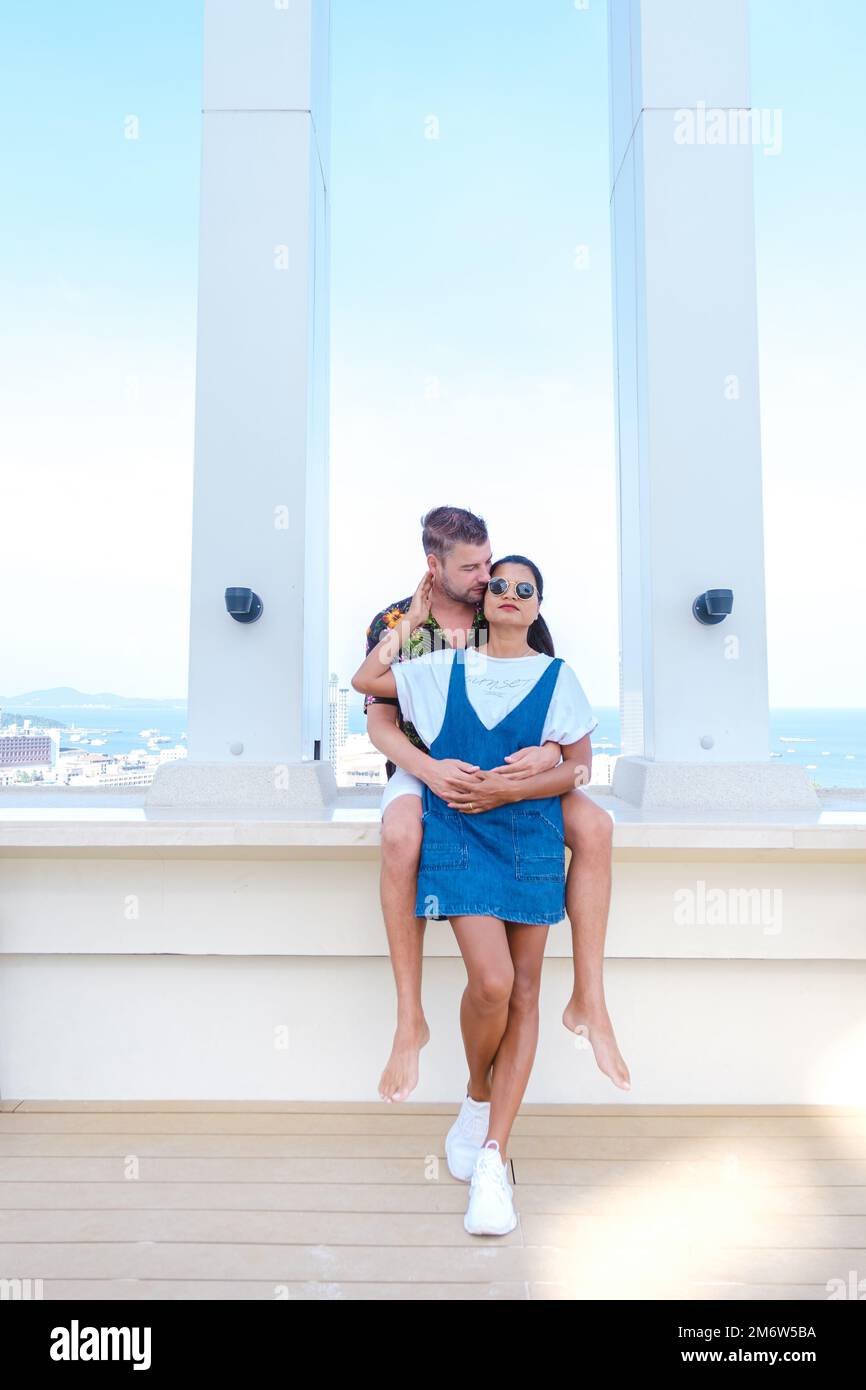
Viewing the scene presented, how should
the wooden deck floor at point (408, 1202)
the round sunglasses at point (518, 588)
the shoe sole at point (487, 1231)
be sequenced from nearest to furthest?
the wooden deck floor at point (408, 1202), the shoe sole at point (487, 1231), the round sunglasses at point (518, 588)

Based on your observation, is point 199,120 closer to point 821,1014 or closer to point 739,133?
point 739,133

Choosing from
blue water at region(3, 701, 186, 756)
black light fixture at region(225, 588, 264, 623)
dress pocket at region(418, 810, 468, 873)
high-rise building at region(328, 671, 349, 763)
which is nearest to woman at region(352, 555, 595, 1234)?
dress pocket at region(418, 810, 468, 873)

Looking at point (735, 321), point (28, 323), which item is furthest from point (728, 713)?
point (28, 323)

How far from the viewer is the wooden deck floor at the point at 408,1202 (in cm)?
140

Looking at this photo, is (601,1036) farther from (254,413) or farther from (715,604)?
(254,413)

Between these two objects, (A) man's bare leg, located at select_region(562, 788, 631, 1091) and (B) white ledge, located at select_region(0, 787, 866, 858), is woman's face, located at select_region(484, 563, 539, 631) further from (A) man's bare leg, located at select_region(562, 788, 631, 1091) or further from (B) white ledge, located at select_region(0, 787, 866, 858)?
(B) white ledge, located at select_region(0, 787, 866, 858)

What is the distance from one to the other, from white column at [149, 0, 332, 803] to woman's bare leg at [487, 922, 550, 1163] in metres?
1.10

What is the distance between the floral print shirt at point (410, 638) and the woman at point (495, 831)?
85mm

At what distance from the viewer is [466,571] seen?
195 centimetres

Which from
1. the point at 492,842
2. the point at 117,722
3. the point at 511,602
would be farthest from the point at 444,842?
the point at 117,722

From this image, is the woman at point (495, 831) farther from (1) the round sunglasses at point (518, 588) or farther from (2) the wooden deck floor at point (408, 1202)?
(2) the wooden deck floor at point (408, 1202)

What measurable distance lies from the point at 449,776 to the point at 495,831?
0.15 m

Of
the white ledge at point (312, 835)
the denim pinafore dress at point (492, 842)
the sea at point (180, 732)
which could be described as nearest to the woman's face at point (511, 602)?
the denim pinafore dress at point (492, 842)

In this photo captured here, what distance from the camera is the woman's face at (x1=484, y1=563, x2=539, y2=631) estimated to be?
5.76 feet
